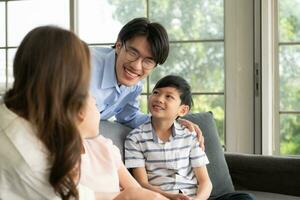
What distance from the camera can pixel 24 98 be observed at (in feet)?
3.36

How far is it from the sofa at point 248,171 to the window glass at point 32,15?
1.31 meters

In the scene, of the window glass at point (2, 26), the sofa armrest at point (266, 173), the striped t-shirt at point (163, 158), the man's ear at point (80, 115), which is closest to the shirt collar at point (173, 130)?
the striped t-shirt at point (163, 158)

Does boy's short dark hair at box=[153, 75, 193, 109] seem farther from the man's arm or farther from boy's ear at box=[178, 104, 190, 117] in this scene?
the man's arm

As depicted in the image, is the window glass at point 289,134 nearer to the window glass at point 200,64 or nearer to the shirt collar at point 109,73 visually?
the window glass at point 200,64

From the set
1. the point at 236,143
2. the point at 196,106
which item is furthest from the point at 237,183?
the point at 196,106

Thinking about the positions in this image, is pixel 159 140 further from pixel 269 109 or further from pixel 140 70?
pixel 269 109

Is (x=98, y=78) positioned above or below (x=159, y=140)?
above

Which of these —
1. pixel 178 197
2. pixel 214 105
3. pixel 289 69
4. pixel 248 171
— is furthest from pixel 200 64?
pixel 178 197

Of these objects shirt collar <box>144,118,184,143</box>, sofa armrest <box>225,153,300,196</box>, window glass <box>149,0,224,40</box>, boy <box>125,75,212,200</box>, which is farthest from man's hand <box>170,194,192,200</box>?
window glass <box>149,0,224,40</box>

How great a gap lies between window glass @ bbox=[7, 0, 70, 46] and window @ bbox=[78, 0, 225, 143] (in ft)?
1.36

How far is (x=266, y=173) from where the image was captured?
2.35 m

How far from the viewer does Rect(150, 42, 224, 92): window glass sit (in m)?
2.85

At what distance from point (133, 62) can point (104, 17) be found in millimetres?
1283

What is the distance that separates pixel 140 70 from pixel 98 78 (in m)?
0.18
